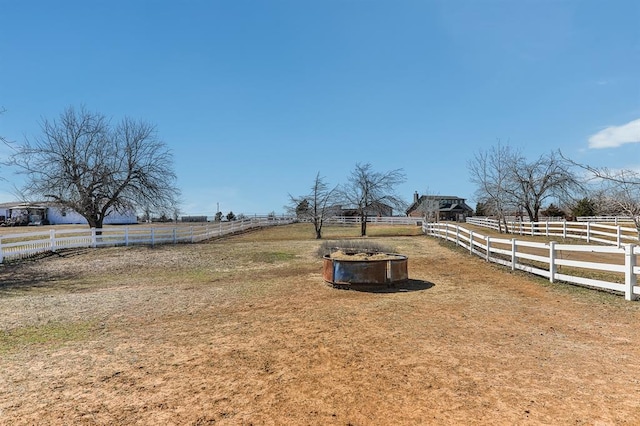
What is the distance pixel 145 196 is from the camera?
89.9 ft

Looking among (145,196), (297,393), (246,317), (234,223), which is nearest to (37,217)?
(234,223)

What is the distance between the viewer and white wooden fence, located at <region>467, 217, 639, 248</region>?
68.1ft

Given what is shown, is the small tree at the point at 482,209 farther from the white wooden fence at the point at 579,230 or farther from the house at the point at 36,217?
the house at the point at 36,217

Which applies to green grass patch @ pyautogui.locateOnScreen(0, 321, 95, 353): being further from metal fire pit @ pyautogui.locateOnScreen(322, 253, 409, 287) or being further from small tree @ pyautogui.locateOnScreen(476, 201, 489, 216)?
small tree @ pyautogui.locateOnScreen(476, 201, 489, 216)

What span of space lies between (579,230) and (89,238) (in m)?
27.8

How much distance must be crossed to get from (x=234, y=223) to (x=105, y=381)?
35.1 metres

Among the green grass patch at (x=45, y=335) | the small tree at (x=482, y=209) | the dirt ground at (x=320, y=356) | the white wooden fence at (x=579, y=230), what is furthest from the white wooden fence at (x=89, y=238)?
the small tree at (x=482, y=209)

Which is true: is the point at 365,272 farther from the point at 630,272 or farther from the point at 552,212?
the point at 552,212

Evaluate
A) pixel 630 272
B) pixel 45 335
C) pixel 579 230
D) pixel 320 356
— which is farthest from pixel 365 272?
pixel 579 230

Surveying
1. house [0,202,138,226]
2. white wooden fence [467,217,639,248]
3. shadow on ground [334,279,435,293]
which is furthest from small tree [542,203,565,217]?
house [0,202,138,226]

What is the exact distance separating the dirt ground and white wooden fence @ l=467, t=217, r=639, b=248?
12157mm

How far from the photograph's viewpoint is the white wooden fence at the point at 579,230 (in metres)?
20.8

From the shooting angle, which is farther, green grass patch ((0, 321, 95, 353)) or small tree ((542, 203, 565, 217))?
small tree ((542, 203, 565, 217))

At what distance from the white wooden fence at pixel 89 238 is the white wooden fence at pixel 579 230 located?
79.6 feet
